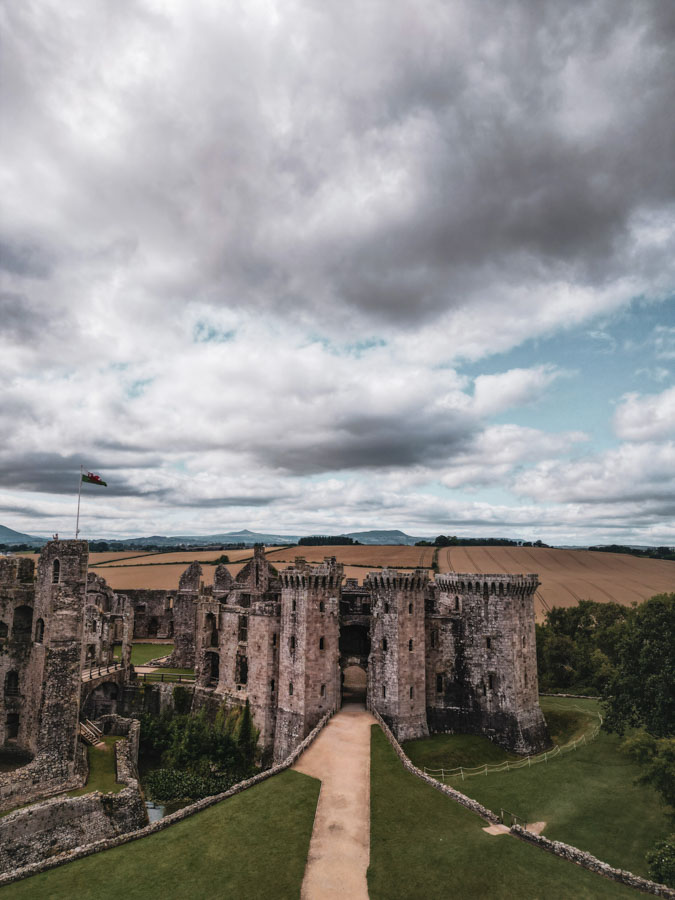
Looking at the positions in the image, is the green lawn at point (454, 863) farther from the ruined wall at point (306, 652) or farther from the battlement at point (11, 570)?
the battlement at point (11, 570)

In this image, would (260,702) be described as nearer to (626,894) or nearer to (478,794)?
(478,794)

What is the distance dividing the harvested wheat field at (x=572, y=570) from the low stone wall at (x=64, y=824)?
7038 centimetres

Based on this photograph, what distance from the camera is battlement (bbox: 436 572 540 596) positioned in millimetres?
47969

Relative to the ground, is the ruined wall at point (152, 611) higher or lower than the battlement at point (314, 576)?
lower

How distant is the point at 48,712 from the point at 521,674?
3974 cm

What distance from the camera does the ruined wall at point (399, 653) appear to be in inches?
1848

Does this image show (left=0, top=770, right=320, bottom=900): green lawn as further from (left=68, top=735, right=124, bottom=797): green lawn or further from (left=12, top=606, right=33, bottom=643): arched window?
(left=12, top=606, right=33, bottom=643): arched window

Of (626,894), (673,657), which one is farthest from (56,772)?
(673,657)

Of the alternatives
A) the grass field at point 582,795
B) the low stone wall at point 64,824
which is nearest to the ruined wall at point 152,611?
the low stone wall at point 64,824

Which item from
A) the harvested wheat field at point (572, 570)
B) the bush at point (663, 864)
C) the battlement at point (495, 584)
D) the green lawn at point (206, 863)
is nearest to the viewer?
the bush at point (663, 864)

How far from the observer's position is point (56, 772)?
36531mm

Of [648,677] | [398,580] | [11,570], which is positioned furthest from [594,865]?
[11,570]

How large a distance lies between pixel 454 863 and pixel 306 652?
2370 cm

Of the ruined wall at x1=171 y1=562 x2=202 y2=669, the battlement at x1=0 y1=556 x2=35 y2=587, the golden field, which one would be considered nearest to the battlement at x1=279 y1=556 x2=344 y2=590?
the ruined wall at x1=171 y1=562 x2=202 y2=669
